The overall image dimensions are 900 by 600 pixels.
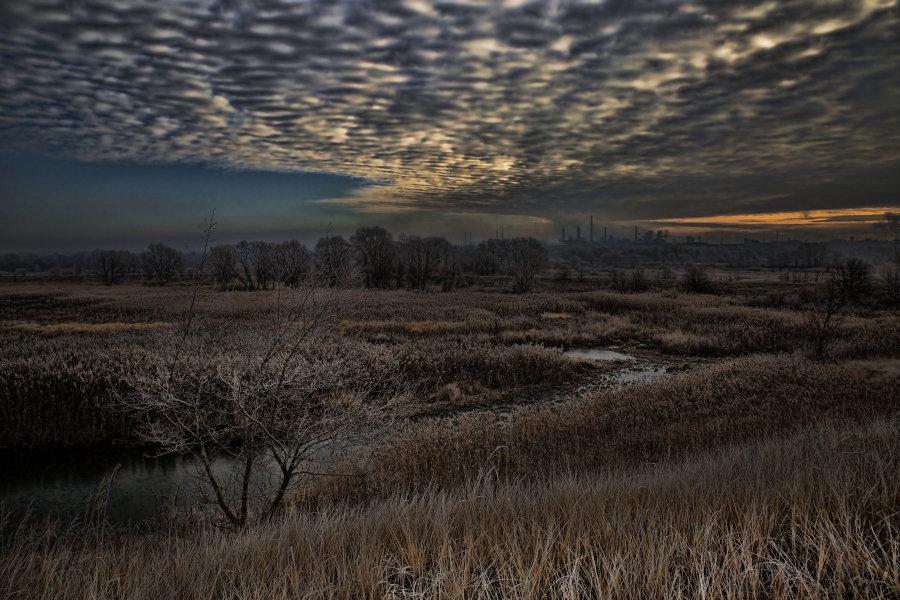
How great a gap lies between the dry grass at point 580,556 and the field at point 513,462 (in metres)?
0.02

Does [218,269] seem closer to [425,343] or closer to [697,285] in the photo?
[425,343]

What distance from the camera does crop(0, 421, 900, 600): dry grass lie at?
2.35 meters

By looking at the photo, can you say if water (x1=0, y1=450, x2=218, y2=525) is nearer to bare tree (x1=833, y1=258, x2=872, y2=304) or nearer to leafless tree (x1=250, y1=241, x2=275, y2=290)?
leafless tree (x1=250, y1=241, x2=275, y2=290)

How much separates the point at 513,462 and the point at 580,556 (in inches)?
253

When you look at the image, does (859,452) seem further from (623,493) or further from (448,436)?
(448,436)

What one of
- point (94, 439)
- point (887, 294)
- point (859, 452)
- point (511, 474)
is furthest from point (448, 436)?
point (887, 294)

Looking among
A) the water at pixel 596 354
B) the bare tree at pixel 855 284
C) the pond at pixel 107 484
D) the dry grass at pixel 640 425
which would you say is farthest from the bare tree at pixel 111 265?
the bare tree at pixel 855 284

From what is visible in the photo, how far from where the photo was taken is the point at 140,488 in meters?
9.88

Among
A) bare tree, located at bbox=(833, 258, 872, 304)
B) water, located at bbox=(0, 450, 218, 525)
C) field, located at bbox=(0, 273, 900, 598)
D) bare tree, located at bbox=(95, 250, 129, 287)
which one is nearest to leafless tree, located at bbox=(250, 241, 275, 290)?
field, located at bbox=(0, 273, 900, 598)

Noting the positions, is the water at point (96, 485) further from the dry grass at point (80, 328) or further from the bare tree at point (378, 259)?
the bare tree at point (378, 259)

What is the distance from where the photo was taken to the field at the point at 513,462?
8.34 feet

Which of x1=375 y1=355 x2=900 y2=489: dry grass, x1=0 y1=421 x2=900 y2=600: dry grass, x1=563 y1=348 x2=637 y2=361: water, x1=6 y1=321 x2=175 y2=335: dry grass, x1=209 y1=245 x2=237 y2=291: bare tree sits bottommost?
x1=563 y1=348 x2=637 y2=361: water

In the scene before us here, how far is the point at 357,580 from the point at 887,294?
5036 centimetres

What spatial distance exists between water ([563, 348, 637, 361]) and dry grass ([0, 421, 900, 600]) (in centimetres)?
1982
